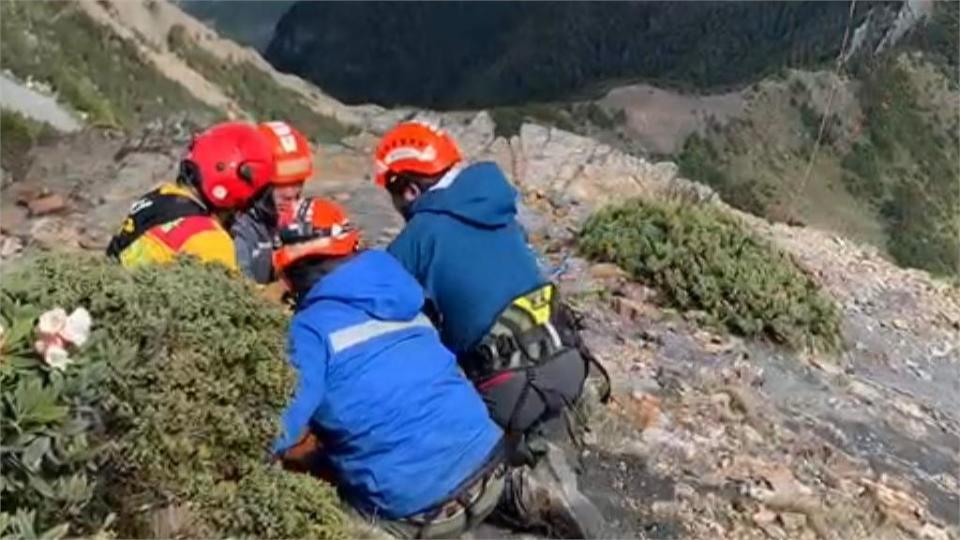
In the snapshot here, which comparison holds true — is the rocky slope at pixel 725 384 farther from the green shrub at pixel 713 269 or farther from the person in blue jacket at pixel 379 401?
the person in blue jacket at pixel 379 401

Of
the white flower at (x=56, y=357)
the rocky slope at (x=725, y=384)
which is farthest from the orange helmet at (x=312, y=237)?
the rocky slope at (x=725, y=384)

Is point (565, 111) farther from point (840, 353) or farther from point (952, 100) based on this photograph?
point (840, 353)

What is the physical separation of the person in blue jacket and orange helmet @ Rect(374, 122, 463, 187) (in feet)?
2.90

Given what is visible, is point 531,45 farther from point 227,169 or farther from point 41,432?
point 41,432

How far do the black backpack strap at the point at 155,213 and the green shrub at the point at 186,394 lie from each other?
3.50ft

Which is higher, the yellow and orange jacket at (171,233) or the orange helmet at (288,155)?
the orange helmet at (288,155)

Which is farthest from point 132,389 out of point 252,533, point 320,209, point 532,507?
point 532,507

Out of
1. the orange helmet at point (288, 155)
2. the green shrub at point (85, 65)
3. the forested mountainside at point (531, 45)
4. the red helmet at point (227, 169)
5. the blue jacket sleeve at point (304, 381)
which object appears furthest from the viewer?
the forested mountainside at point (531, 45)

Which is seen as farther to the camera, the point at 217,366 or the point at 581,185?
the point at 581,185

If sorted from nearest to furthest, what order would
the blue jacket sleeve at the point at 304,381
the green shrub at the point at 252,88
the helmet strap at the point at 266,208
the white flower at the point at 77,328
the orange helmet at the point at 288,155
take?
the white flower at the point at 77,328 < the blue jacket sleeve at the point at 304,381 < the helmet strap at the point at 266,208 < the orange helmet at the point at 288,155 < the green shrub at the point at 252,88

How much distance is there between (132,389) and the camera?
545cm

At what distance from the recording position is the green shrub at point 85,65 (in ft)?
146

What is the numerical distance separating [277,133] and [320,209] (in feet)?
3.05

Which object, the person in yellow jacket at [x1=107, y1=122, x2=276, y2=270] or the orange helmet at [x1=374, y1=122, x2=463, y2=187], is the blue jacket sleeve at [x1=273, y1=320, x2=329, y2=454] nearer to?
the person in yellow jacket at [x1=107, y1=122, x2=276, y2=270]
